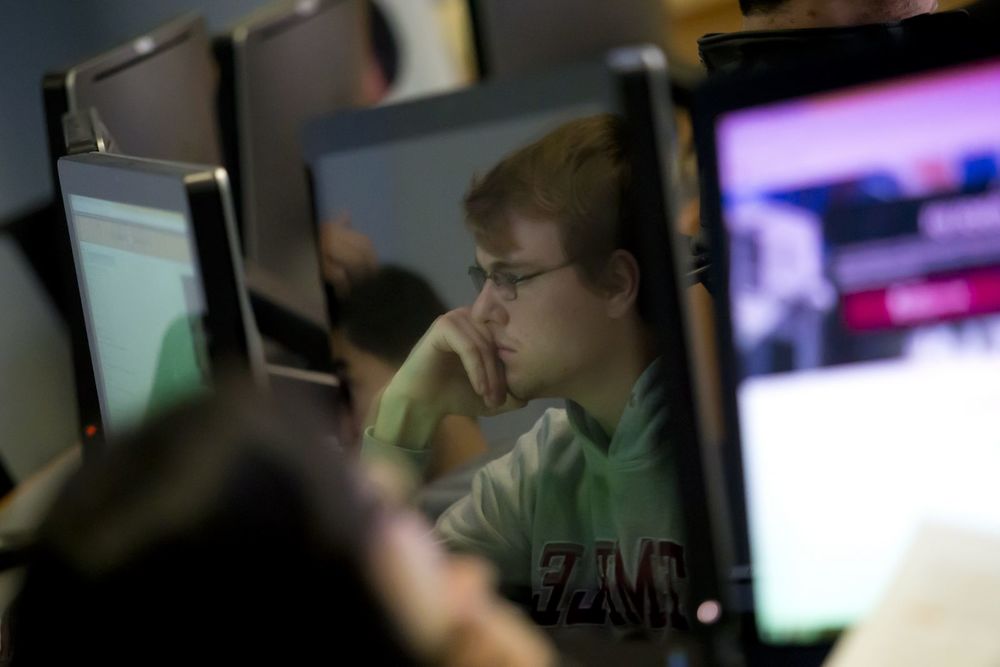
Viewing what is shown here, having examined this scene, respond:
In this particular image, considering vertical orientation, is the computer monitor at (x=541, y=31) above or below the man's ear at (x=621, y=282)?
above

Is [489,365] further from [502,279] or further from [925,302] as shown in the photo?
[925,302]

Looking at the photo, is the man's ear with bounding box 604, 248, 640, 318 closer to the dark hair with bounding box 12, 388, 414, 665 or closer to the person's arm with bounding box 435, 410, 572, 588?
the person's arm with bounding box 435, 410, 572, 588

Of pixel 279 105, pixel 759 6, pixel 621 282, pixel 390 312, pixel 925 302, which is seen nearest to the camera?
pixel 925 302

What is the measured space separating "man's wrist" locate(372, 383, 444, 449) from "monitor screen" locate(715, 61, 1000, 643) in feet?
0.93

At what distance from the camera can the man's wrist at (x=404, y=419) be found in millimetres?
881

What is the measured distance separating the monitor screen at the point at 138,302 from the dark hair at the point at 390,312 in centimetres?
12

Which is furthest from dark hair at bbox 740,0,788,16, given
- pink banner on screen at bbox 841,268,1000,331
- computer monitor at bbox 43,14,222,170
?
computer monitor at bbox 43,14,222,170

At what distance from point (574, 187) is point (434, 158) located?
11cm

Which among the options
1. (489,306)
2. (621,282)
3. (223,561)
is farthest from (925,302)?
(223,561)

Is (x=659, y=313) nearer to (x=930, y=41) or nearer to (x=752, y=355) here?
(x=752, y=355)

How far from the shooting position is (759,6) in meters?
1.15

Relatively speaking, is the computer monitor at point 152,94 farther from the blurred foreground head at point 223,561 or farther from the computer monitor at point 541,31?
the blurred foreground head at point 223,561

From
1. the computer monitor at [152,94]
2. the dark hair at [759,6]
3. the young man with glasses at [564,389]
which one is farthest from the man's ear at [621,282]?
the computer monitor at [152,94]

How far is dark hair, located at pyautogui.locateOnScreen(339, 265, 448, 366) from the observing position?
0.87 m
